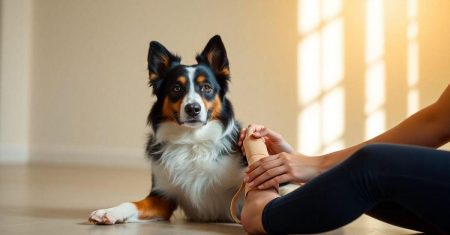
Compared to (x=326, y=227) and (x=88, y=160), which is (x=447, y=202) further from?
(x=88, y=160)

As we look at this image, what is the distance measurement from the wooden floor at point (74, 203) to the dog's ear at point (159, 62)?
0.66 m

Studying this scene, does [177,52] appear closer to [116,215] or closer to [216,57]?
[216,57]

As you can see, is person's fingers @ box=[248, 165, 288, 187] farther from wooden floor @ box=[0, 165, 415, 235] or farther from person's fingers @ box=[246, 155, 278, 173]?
wooden floor @ box=[0, 165, 415, 235]

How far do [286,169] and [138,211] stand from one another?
2.87 ft

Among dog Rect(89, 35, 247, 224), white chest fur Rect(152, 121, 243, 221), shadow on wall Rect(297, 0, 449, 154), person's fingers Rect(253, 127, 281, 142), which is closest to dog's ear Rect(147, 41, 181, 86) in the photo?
dog Rect(89, 35, 247, 224)

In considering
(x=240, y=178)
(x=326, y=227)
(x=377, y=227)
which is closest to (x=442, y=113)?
(x=326, y=227)

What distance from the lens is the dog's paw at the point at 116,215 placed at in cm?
249

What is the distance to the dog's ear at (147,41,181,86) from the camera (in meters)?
2.85

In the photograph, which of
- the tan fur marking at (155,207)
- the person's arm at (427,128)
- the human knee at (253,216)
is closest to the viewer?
the person's arm at (427,128)

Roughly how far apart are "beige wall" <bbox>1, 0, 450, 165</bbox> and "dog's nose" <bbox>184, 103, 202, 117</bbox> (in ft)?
10.5

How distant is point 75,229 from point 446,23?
457 centimetres

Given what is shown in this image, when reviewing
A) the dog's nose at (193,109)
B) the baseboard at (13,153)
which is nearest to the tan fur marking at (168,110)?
the dog's nose at (193,109)

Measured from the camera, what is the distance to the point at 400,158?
159cm

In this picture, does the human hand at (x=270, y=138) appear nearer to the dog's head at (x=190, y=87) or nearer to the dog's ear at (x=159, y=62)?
the dog's head at (x=190, y=87)
